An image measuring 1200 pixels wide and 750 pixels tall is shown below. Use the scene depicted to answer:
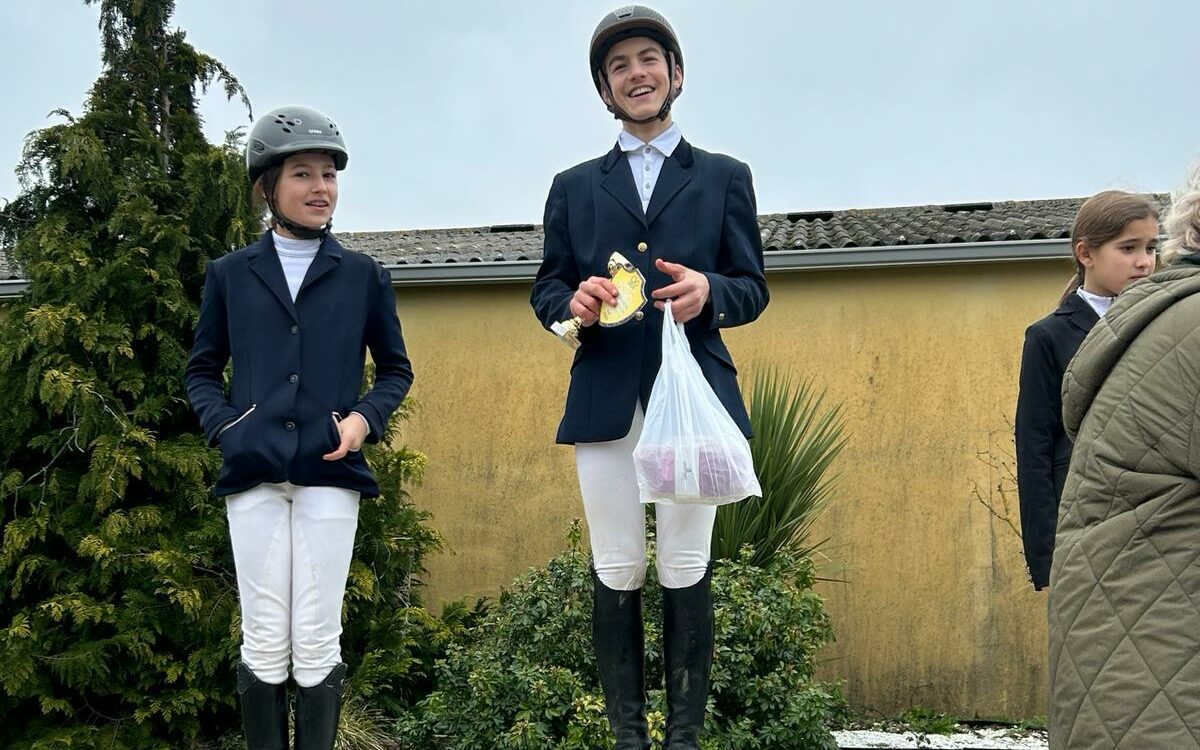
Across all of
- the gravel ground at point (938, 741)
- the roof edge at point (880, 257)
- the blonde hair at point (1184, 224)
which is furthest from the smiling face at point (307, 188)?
the roof edge at point (880, 257)

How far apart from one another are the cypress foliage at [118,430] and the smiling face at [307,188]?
1981 mm

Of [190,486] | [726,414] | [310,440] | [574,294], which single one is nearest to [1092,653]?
[726,414]

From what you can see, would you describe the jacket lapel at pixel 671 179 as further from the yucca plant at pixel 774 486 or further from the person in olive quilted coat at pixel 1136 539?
the yucca plant at pixel 774 486

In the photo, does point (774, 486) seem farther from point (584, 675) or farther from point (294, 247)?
point (294, 247)

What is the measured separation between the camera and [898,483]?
789 centimetres

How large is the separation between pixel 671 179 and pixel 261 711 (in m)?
1.79

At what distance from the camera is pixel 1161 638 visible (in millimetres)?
2078

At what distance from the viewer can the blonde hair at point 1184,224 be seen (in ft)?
7.64

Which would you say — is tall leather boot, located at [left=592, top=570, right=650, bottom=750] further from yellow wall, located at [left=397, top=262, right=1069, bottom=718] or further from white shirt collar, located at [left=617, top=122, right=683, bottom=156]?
yellow wall, located at [left=397, top=262, right=1069, bottom=718]

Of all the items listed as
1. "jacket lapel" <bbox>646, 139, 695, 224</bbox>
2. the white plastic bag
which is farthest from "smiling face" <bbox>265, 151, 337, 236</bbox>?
the white plastic bag

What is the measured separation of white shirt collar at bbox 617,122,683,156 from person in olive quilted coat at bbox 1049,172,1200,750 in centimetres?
139

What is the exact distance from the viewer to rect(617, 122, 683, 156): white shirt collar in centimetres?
333

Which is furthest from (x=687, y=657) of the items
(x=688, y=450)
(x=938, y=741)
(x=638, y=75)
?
(x=938, y=741)

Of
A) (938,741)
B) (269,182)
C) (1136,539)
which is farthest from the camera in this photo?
(938,741)
